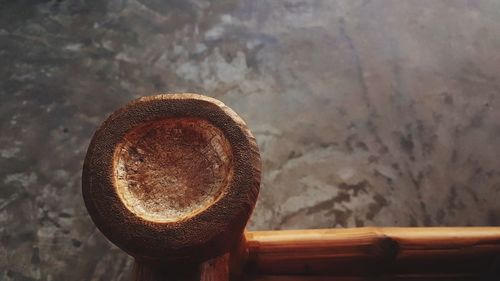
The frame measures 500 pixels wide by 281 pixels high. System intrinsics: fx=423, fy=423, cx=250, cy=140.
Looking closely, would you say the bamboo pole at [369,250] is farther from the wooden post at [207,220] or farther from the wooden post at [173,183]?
the wooden post at [173,183]

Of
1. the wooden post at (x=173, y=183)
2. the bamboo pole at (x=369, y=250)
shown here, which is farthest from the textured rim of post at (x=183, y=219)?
the bamboo pole at (x=369, y=250)

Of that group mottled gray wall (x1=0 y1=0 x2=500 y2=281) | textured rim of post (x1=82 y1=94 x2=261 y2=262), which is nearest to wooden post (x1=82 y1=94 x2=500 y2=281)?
textured rim of post (x1=82 y1=94 x2=261 y2=262)

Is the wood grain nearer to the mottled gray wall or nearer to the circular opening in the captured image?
the circular opening

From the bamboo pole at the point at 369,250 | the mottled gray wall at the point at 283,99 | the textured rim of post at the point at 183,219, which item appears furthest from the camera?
the mottled gray wall at the point at 283,99

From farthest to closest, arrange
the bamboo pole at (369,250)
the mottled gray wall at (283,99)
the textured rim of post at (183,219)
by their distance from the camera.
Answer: the mottled gray wall at (283,99) < the bamboo pole at (369,250) < the textured rim of post at (183,219)

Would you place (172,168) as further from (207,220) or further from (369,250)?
(369,250)

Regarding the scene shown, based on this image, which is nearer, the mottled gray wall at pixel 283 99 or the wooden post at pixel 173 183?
the wooden post at pixel 173 183
